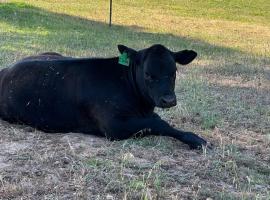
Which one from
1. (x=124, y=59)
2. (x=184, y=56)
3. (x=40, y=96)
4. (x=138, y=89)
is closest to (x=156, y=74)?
(x=138, y=89)

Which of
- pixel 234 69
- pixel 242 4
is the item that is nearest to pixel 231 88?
pixel 234 69

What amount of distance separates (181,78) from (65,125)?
15.8 ft

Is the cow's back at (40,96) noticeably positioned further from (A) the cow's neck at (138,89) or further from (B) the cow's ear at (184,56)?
(B) the cow's ear at (184,56)

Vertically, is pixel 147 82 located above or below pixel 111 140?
above

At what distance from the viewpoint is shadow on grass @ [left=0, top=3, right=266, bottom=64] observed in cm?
1455

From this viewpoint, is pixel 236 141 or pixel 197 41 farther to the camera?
pixel 197 41

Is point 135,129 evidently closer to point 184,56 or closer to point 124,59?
point 124,59

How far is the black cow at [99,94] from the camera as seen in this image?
22.0 feet

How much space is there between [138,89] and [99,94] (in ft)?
1.54

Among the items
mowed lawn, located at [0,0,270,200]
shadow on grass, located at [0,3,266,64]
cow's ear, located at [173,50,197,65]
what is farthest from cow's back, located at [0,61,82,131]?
shadow on grass, located at [0,3,266,64]

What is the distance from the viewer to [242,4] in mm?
36188

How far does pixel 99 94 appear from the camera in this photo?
6.86 meters

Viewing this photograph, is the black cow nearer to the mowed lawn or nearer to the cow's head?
the cow's head

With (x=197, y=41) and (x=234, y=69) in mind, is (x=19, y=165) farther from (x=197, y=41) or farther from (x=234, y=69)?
(x=197, y=41)
